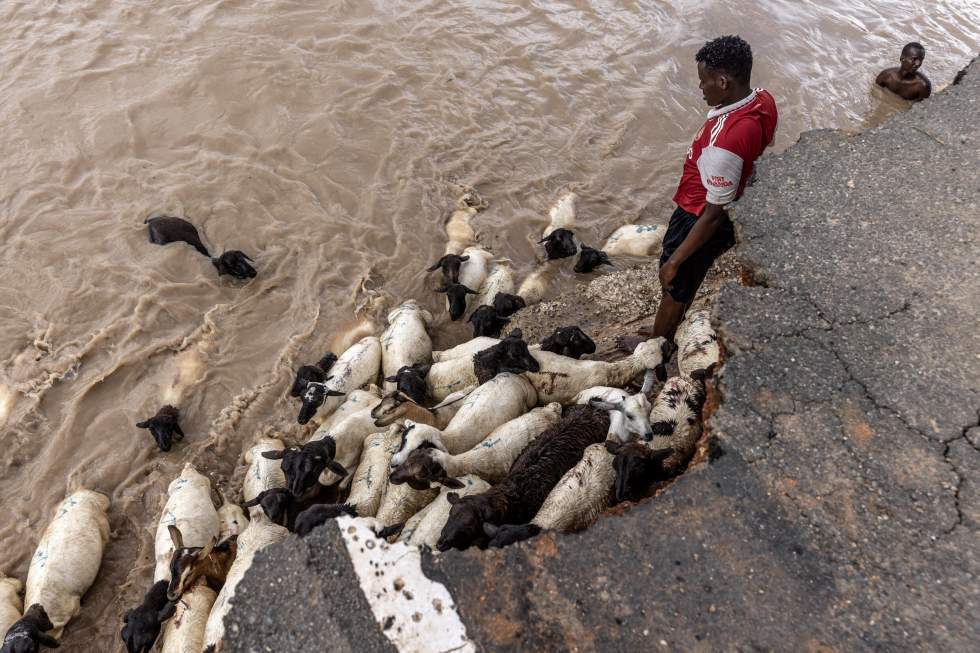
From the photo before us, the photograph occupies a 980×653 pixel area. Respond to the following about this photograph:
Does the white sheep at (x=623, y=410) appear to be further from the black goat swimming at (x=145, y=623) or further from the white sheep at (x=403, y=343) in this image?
the black goat swimming at (x=145, y=623)

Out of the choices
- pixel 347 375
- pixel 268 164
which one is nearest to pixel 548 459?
pixel 347 375

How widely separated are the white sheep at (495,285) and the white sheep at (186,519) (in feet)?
10.7

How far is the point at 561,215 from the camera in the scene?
25.2 feet

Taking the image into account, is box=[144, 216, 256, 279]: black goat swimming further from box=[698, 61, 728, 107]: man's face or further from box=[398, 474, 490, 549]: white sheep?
box=[698, 61, 728, 107]: man's face

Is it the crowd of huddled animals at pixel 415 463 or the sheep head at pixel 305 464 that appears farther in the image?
the sheep head at pixel 305 464

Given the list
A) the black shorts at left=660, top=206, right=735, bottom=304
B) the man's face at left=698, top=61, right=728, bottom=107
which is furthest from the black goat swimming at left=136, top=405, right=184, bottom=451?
the man's face at left=698, top=61, right=728, bottom=107

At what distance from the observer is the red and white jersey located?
3.91 meters

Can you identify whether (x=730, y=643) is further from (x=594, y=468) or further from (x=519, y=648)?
(x=594, y=468)

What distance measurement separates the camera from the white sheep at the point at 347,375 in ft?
17.2

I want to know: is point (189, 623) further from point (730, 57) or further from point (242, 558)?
point (730, 57)

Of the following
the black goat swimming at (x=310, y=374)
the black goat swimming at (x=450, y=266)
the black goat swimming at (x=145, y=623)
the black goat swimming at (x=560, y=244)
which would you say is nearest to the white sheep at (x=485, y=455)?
the black goat swimming at (x=310, y=374)

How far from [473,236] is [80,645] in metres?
5.28

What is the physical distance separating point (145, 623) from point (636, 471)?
3.15 metres

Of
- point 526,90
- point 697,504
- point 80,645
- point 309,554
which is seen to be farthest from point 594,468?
point 526,90
